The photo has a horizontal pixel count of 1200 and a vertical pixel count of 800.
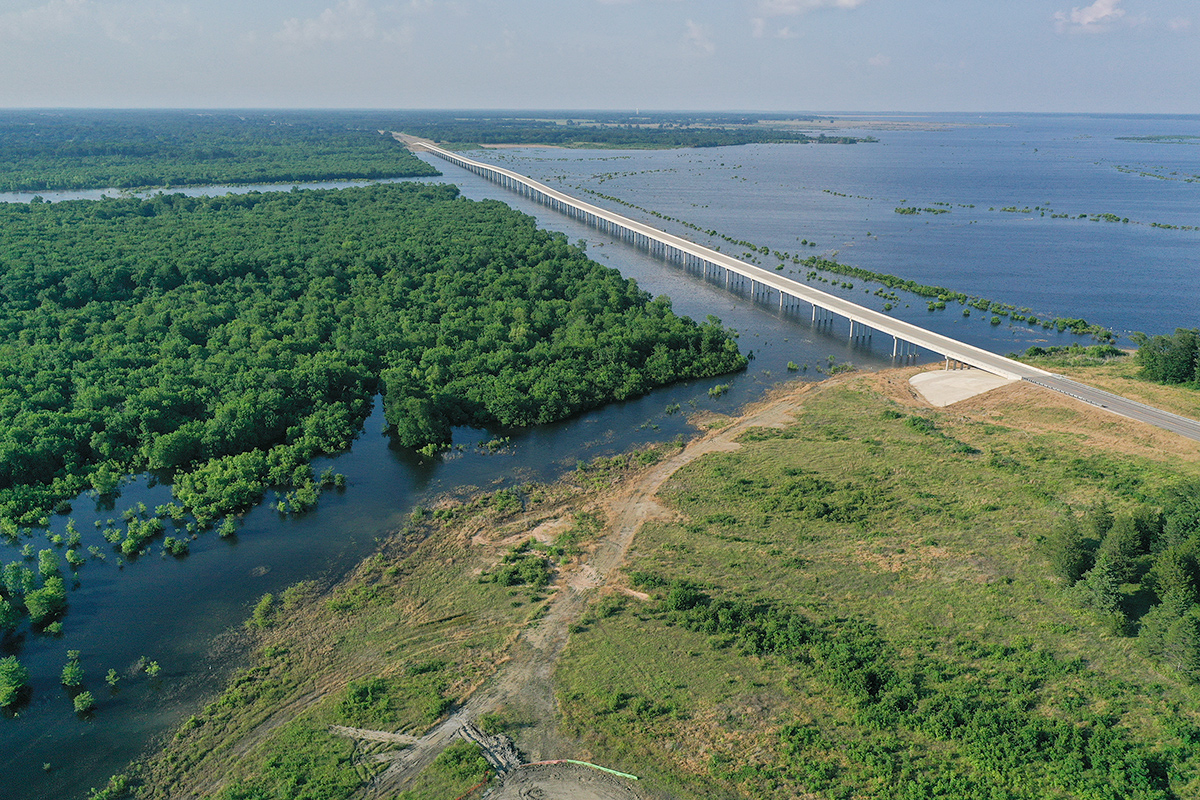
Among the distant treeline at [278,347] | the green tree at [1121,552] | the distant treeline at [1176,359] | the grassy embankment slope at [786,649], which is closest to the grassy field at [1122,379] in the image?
the distant treeline at [1176,359]

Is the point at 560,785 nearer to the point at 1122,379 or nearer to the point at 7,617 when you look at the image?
the point at 7,617

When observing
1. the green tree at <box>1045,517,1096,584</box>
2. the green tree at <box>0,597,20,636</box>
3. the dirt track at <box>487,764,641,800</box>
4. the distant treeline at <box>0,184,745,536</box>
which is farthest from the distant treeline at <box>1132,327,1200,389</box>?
the green tree at <box>0,597,20,636</box>

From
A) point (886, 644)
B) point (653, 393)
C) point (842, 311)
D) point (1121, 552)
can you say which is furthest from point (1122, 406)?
point (653, 393)

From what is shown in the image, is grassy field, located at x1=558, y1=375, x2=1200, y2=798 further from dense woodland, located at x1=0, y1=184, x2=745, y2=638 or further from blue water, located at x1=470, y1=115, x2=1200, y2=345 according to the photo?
blue water, located at x1=470, y1=115, x2=1200, y2=345

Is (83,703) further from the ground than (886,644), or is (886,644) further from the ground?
(886,644)

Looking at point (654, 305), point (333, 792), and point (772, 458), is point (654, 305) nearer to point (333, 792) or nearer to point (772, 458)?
point (772, 458)

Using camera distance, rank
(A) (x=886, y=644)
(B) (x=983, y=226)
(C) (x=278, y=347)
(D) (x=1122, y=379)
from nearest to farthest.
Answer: (A) (x=886, y=644) → (D) (x=1122, y=379) → (C) (x=278, y=347) → (B) (x=983, y=226)
